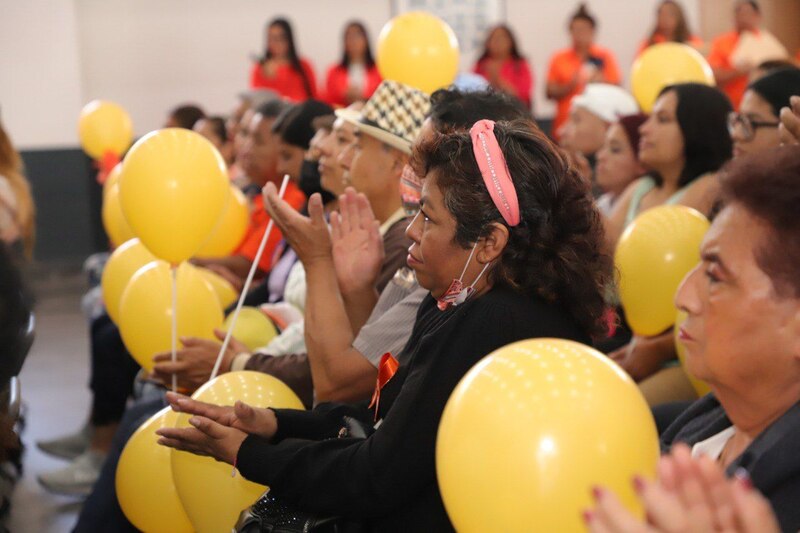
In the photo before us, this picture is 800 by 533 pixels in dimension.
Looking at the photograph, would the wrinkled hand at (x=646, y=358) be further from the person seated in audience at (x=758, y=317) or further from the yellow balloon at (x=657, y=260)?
the person seated in audience at (x=758, y=317)

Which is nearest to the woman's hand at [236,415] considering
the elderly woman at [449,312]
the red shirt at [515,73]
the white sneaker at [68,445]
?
the elderly woman at [449,312]

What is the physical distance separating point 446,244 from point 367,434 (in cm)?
37

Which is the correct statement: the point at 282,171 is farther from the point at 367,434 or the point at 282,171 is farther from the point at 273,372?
the point at 367,434

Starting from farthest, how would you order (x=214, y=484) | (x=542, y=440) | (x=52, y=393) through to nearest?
(x=52, y=393)
(x=214, y=484)
(x=542, y=440)

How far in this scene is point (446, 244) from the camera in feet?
5.73

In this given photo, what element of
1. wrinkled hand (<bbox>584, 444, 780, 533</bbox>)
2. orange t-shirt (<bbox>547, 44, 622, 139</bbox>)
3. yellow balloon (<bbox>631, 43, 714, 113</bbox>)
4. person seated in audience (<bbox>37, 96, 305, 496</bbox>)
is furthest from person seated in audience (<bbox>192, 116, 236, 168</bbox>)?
wrinkled hand (<bbox>584, 444, 780, 533</bbox>)

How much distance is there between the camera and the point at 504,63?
27.0 ft

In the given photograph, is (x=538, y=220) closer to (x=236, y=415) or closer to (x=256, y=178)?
(x=236, y=415)

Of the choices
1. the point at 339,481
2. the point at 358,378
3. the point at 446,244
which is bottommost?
the point at 358,378

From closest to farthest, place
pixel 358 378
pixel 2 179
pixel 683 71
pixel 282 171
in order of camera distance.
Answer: pixel 358 378 → pixel 2 179 → pixel 282 171 → pixel 683 71

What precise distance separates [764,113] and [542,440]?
198cm

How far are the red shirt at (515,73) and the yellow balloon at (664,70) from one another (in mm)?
3389

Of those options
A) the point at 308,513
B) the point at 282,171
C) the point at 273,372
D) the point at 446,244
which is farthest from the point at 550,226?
the point at 282,171

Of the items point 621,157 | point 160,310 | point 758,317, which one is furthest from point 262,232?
point 758,317
